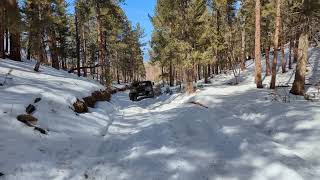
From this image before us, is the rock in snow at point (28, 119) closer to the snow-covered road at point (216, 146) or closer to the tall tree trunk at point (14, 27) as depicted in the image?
the snow-covered road at point (216, 146)

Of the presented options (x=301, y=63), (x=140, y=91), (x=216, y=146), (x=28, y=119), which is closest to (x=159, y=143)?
(x=216, y=146)

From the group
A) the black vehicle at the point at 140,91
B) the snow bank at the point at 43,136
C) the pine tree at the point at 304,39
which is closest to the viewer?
the snow bank at the point at 43,136

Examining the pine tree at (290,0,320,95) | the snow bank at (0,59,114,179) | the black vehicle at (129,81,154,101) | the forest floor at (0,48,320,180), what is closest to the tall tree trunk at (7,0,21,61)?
the snow bank at (0,59,114,179)

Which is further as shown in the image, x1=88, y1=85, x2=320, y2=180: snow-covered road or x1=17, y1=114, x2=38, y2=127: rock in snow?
x1=17, y1=114, x2=38, y2=127: rock in snow

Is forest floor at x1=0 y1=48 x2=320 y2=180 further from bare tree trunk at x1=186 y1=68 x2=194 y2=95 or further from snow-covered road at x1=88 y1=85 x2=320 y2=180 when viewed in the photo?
bare tree trunk at x1=186 y1=68 x2=194 y2=95

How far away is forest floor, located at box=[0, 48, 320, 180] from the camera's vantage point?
318 inches

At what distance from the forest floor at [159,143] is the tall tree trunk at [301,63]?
15.4 feet

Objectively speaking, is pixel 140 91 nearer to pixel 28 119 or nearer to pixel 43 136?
pixel 28 119

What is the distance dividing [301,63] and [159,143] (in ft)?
36.7

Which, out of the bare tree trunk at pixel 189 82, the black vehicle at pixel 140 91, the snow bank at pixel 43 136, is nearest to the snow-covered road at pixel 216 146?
the snow bank at pixel 43 136

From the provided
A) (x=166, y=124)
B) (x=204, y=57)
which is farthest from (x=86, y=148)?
(x=204, y=57)

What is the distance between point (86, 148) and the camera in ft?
33.5

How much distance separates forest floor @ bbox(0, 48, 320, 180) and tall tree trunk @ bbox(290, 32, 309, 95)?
4691mm

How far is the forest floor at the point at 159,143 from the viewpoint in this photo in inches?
318
